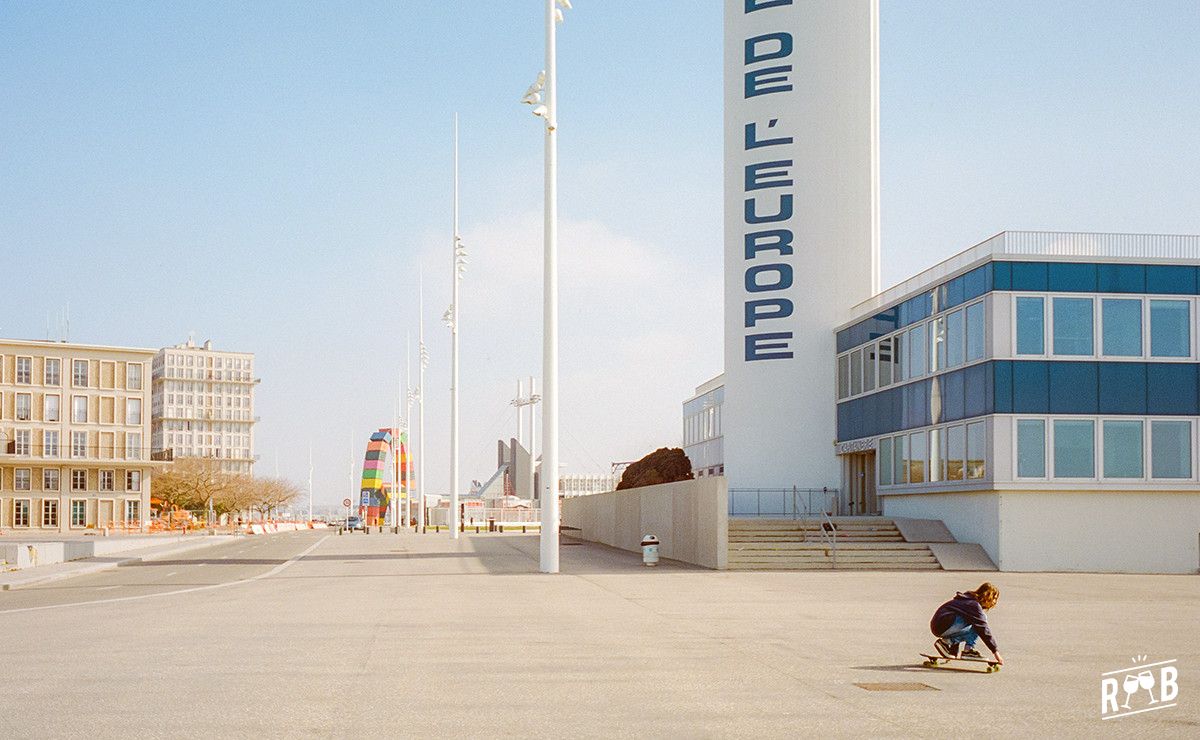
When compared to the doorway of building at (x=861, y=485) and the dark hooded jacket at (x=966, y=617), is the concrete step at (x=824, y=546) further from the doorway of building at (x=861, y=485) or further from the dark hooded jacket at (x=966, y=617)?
the dark hooded jacket at (x=966, y=617)

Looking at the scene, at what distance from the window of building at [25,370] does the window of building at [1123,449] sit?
9304cm

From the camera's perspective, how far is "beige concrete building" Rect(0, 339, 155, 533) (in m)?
105

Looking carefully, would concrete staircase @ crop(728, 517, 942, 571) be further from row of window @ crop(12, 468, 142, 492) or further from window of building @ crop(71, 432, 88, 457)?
window of building @ crop(71, 432, 88, 457)

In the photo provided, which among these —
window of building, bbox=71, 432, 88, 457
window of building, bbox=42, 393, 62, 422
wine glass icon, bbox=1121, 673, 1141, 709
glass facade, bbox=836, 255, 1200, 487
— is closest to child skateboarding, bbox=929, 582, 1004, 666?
wine glass icon, bbox=1121, 673, 1141, 709

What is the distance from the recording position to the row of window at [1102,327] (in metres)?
34.5

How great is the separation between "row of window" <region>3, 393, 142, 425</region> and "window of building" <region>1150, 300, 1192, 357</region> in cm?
9240

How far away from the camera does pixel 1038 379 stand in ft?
113

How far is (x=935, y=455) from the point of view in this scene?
38.4 metres

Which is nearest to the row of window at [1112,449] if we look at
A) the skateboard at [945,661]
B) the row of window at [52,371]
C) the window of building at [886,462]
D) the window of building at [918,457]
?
the window of building at [918,457]

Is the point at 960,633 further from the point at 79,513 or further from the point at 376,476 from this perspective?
the point at 376,476

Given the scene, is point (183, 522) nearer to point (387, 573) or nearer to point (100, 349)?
point (100, 349)

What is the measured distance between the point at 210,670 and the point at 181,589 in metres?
15.0

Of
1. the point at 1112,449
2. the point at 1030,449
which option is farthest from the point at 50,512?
the point at 1112,449

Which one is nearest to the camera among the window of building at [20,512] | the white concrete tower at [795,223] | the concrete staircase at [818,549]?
the concrete staircase at [818,549]
